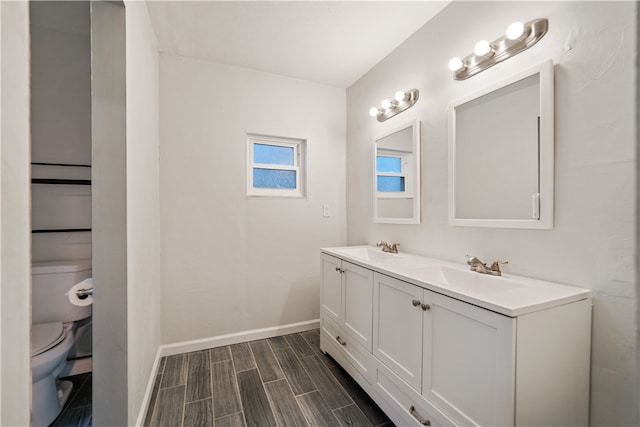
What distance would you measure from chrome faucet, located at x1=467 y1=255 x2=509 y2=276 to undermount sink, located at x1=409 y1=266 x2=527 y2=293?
0.08ft

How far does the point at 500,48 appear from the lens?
51.0 inches

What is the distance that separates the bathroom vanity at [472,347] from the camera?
85 centimetres

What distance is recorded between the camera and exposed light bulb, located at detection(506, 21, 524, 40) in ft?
3.86

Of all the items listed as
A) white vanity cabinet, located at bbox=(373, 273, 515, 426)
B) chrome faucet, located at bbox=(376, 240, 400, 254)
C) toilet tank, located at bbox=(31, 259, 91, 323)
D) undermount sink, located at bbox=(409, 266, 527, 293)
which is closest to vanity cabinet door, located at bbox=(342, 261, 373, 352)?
white vanity cabinet, located at bbox=(373, 273, 515, 426)

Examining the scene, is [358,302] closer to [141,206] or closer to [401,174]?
[401,174]

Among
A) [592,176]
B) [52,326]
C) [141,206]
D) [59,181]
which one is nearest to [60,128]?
[59,181]

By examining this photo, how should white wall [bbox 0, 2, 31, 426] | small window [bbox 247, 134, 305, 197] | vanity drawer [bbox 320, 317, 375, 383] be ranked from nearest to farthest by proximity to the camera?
1. white wall [bbox 0, 2, 31, 426]
2. vanity drawer [bbox 320, 317, 375, 383]
3. small window [bbox 247, 134, 305, 197]

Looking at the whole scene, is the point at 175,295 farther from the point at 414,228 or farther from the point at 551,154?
the point at 551,154

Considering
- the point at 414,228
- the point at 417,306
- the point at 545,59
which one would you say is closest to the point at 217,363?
the point at 417,306

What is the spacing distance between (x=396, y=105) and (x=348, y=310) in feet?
5.13

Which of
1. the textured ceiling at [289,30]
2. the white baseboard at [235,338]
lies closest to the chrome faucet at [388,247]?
the white baseboard at [235,338]

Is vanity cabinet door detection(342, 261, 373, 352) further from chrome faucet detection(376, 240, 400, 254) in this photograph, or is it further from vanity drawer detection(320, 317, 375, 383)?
chrome faucet detection(376, 240, 400, 254)

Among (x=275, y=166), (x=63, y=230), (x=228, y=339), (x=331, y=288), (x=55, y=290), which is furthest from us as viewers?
(x=275, y=166)

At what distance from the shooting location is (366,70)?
2.35 meters
